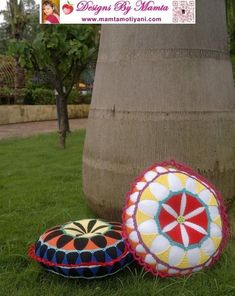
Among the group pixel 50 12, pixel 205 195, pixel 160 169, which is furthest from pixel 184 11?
pixel 205 195

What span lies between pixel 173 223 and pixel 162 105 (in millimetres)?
1158

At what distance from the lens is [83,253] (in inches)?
122

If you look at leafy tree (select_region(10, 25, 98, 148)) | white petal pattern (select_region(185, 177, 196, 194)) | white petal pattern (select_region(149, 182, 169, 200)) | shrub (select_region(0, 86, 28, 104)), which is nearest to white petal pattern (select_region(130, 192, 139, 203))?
white petal pattern (select_region(149, 182, 169, 200))

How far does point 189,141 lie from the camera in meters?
4.00

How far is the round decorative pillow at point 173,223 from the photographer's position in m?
3.12

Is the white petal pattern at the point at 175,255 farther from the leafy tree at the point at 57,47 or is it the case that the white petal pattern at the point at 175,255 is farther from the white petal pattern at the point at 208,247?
the leafy tree at the point at 57,47

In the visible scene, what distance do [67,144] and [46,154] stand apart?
1.48 metres

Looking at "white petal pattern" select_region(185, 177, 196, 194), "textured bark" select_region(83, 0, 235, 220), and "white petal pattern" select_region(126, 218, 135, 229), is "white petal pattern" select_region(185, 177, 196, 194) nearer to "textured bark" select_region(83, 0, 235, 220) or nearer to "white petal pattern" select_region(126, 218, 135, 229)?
"white petal pattern" select_region(126, 218, 135, 229)

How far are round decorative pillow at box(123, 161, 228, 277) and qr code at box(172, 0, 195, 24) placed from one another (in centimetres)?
136

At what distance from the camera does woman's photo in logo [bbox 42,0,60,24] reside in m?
3.86

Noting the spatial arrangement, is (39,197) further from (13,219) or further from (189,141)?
(189,141)

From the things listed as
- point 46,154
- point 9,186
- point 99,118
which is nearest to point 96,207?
point 99,118

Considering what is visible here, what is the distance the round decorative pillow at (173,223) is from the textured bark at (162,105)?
2.28 ft

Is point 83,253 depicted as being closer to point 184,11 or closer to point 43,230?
point 43,230
